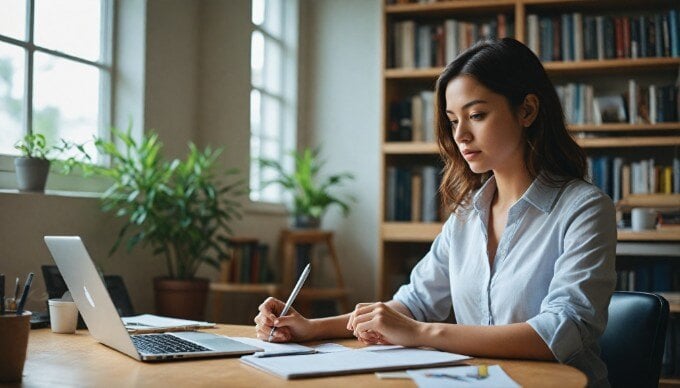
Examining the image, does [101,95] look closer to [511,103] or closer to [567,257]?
[511,103]

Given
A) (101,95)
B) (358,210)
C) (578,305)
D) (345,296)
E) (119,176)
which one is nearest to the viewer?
(578,305)

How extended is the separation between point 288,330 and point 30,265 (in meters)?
1.38

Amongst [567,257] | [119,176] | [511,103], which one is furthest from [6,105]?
[567,257]

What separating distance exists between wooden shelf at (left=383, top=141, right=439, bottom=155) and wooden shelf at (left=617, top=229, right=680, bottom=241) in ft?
3.73

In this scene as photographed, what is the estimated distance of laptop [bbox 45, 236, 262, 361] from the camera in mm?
1333

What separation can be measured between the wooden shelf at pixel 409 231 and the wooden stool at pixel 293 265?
363mm

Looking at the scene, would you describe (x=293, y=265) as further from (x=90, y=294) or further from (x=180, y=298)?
(x=90, y=294)

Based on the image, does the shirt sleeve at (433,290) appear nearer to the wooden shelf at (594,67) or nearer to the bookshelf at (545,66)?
the bookshelf at (545,66)

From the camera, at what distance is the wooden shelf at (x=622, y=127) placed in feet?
12.8

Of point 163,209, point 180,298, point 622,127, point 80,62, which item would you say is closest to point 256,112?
point 80,62

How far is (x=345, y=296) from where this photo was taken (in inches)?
177

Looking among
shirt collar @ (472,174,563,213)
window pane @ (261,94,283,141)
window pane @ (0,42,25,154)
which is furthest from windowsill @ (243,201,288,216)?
shirt collar @ (472,174,563,213)

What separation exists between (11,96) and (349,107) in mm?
2530

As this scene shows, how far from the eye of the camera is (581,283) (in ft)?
4.69
